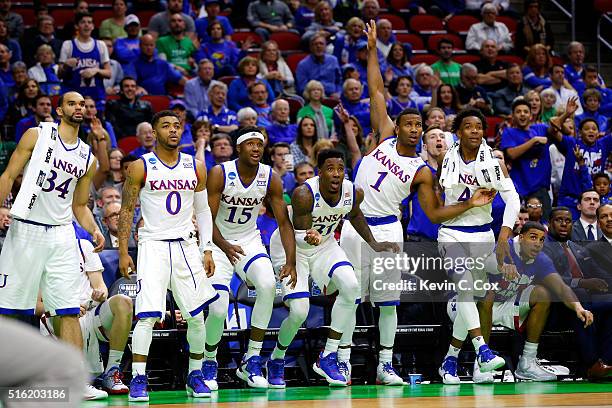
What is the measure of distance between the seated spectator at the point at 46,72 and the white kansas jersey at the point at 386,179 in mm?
6193

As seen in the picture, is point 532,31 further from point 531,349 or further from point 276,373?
point 276,373

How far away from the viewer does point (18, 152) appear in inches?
367

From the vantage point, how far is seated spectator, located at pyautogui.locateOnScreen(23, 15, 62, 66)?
16391 mm

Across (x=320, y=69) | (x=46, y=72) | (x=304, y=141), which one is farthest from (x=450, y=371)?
(x=46, y=72)

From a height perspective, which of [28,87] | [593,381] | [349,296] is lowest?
[593,381]

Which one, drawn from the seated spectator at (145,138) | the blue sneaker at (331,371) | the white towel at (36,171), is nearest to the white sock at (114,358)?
the white towel at (36,171)

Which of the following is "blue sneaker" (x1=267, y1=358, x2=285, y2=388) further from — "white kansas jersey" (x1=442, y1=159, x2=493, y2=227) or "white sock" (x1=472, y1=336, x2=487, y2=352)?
"white kansas jersey" (x1=442, y1=159, x2=493, y2=227)

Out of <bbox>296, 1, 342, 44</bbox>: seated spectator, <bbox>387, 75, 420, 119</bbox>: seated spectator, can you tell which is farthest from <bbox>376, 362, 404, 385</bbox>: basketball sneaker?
<bbox>296, 1, 342, 44</bbox>: seated spectator

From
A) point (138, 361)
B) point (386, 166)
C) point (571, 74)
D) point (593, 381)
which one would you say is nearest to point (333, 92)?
point (571, 74)

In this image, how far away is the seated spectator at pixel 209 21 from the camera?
58.0 feet

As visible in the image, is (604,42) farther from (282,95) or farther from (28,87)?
(28,87)

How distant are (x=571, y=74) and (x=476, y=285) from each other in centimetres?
865

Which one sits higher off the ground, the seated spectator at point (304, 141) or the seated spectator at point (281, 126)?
the seated spectator at point (281, 126)

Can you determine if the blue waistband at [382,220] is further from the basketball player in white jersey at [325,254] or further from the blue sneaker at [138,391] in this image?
the blue sneaker at [138,391]
